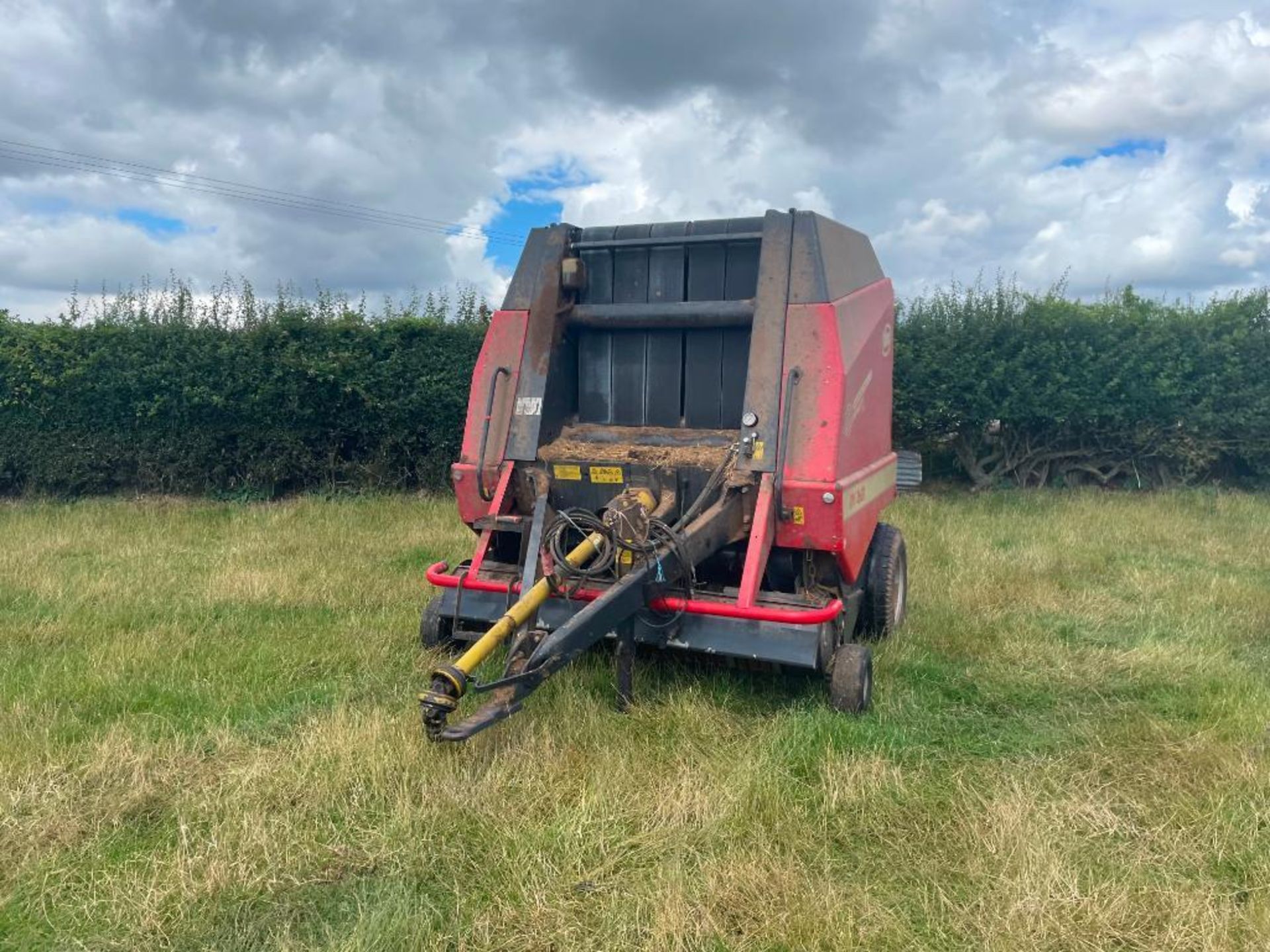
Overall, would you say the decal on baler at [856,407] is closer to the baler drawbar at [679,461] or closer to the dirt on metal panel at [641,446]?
the baler drawbar at [679,461]

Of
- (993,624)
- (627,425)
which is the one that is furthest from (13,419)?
(993,624)

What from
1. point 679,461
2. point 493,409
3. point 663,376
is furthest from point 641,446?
point 493,409

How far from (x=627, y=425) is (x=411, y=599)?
1998 millimetres

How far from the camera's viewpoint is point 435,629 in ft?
16.1

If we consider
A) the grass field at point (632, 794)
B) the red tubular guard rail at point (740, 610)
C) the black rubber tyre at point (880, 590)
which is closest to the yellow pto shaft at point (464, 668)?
the grass field at point (632, 794)

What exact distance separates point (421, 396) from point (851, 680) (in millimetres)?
7332

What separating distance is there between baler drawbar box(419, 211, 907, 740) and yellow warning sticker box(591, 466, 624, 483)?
0.03 ft

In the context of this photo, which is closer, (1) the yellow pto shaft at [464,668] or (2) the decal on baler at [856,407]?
(1) the yellow pto shaft at [464,668]

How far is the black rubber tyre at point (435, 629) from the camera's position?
16.0 ft

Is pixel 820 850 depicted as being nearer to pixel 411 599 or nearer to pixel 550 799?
pixel 550 799

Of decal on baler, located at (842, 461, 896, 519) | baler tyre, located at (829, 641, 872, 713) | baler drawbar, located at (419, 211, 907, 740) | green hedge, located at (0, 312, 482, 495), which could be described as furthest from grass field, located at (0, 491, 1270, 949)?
green hedge, located at (0, 312, 482, 495)

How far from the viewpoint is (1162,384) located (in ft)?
37.6

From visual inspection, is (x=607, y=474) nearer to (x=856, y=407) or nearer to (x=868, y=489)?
(x=856, y=407)

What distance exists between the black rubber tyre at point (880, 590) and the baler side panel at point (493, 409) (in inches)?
83.9
